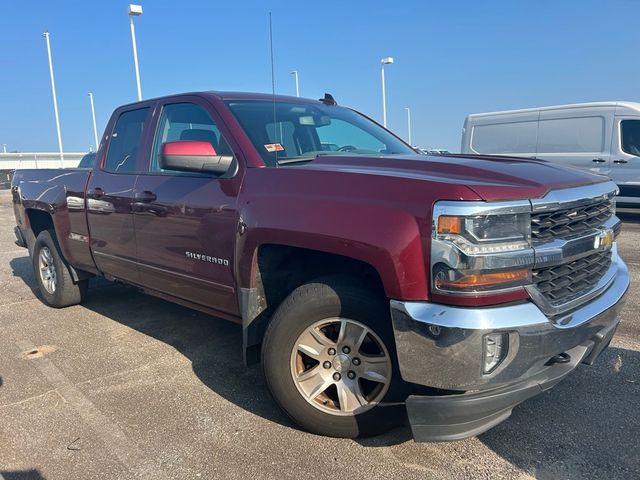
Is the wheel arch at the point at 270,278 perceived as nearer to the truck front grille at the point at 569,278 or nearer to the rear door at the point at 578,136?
the truck front grille at the point at 569,278

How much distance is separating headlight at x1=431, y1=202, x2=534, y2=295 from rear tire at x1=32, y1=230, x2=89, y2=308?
4.37 m

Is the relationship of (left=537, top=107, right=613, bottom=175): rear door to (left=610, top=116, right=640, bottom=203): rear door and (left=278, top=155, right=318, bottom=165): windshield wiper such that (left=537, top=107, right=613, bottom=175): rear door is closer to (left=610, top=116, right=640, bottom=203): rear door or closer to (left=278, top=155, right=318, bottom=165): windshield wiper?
(left=610, top=116, right=640, bottom=203): rear door

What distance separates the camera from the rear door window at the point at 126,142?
421cm

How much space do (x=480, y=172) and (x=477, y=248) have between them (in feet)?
1.57

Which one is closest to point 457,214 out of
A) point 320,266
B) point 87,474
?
point 320,266

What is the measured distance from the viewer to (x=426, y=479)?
96.6 inches

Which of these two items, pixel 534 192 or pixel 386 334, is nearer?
pixel 534 192

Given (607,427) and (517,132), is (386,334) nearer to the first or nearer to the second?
(607,427)

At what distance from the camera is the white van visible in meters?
10.7

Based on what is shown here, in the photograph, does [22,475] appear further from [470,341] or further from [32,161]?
[32,161]

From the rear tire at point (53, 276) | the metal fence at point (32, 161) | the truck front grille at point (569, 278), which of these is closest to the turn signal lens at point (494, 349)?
the truck front grille at point (569, 278)

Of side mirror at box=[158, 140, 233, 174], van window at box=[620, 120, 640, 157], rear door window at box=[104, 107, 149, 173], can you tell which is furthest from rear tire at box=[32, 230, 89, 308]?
van window at box=[620, 120, 640, 157]

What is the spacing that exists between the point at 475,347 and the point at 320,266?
1.11 metres

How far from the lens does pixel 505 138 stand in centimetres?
1222
